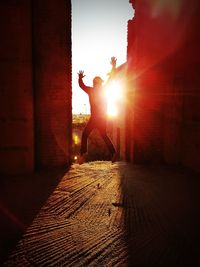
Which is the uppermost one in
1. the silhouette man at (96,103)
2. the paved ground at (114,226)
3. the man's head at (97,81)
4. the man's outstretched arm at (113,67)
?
the man's outstretched arm at (113,67)

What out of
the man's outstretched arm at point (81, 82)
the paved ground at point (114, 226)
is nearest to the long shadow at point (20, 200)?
the paved ground at point (114, 226)

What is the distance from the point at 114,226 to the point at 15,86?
4.30m

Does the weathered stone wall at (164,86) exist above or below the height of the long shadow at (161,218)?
above

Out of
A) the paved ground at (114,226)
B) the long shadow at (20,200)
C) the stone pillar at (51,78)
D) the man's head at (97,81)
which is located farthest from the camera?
the man's head at (97,81)

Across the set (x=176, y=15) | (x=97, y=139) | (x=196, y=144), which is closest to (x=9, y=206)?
(x=196, y=144)

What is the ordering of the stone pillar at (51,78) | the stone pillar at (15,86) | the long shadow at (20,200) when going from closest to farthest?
the long shadow at (20,200) → the stone pillar at (15,86) → the stone pillar at (51,78)

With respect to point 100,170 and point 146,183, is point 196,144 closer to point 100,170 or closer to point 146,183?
point 146,183

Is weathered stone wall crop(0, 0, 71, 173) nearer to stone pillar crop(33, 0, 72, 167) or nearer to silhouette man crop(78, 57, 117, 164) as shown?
stone pillar crop(33, 0, 72, 167)

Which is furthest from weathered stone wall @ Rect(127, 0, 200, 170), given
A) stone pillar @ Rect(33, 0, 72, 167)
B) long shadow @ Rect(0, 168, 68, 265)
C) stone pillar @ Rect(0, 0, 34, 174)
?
stone pillar @ Rect(0, 0, 34, 174)

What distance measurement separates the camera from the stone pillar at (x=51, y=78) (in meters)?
6.30

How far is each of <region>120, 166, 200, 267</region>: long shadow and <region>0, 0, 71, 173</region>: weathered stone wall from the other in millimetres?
2420

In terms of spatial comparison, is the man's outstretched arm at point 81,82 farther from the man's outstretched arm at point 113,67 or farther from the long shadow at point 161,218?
the long shadow at point 161,218

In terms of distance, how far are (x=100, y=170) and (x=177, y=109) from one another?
3.11 meters

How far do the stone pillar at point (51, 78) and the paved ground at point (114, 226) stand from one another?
1.34 meters
